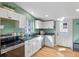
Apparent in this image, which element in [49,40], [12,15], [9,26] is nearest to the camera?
[12,15]

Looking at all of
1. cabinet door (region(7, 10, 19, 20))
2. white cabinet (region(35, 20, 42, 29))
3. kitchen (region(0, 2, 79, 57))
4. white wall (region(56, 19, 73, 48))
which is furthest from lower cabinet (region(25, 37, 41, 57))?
cabinet door (region(7, 10, 19, 20))

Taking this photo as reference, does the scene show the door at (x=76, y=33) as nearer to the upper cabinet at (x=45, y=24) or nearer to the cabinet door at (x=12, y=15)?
the upper cabinet at (x=45, y=24)

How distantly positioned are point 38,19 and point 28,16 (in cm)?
21

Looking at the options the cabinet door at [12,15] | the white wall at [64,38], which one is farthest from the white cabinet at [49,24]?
the cabinet door at [12,15]

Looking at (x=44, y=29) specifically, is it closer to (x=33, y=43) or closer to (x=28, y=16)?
(x=28, y=16)

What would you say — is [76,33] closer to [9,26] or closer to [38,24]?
[38,24]

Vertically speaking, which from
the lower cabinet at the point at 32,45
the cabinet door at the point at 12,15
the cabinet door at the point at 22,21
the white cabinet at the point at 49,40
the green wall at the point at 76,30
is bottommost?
the lower cabinet at the point at 32,45

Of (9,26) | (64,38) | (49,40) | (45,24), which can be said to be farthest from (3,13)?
(64,38)

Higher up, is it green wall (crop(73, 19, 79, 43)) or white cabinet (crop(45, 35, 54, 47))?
green wall (crop(73, 19, 79, 43))

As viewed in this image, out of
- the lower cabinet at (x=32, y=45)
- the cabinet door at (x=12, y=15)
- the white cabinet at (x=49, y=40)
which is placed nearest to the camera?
the cabinet door at (x=12, y=15)

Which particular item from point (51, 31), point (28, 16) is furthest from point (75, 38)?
point (28, 16)

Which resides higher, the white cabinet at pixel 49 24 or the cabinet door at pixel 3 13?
the cabinet door at pixel 3 13

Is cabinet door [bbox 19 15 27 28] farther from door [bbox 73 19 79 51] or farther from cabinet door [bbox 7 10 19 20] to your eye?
door [bbox 73 19 79 51]

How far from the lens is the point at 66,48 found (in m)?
2.23
